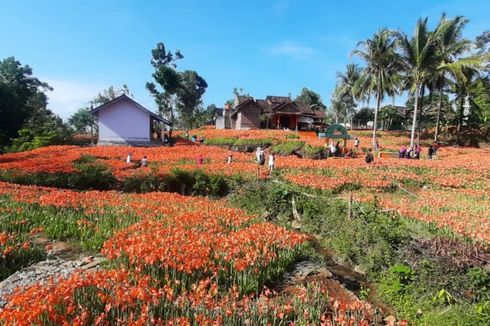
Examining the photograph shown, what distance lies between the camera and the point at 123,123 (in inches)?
1373

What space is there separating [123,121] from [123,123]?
209mm

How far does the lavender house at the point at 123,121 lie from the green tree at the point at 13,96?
947cm

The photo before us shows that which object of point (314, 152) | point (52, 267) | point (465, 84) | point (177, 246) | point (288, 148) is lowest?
point (52, 267)

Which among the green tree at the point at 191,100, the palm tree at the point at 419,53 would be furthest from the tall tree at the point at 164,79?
the palm tree at the point at 419,53

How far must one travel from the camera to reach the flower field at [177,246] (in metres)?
4.39

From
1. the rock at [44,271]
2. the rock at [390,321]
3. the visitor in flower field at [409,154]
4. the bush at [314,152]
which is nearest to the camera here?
the rock at [390,321]

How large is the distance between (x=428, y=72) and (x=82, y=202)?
30795mm

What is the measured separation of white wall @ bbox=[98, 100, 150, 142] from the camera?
34562mm

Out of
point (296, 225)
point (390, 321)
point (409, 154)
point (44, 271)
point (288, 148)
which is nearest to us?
point (390, 321)

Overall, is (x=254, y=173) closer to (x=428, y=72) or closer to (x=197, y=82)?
(x=428, y=72)

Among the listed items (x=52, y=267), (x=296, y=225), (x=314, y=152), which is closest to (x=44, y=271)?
(x=52, y=267)

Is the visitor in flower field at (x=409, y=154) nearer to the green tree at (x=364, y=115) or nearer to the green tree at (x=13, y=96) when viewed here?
the green tree at (x=13, y=96)

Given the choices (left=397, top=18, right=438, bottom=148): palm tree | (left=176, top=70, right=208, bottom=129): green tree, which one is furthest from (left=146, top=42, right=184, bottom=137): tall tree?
(left=397, top=18, right=438, bottom=148): palm tree

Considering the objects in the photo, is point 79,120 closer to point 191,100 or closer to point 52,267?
point 191,100
